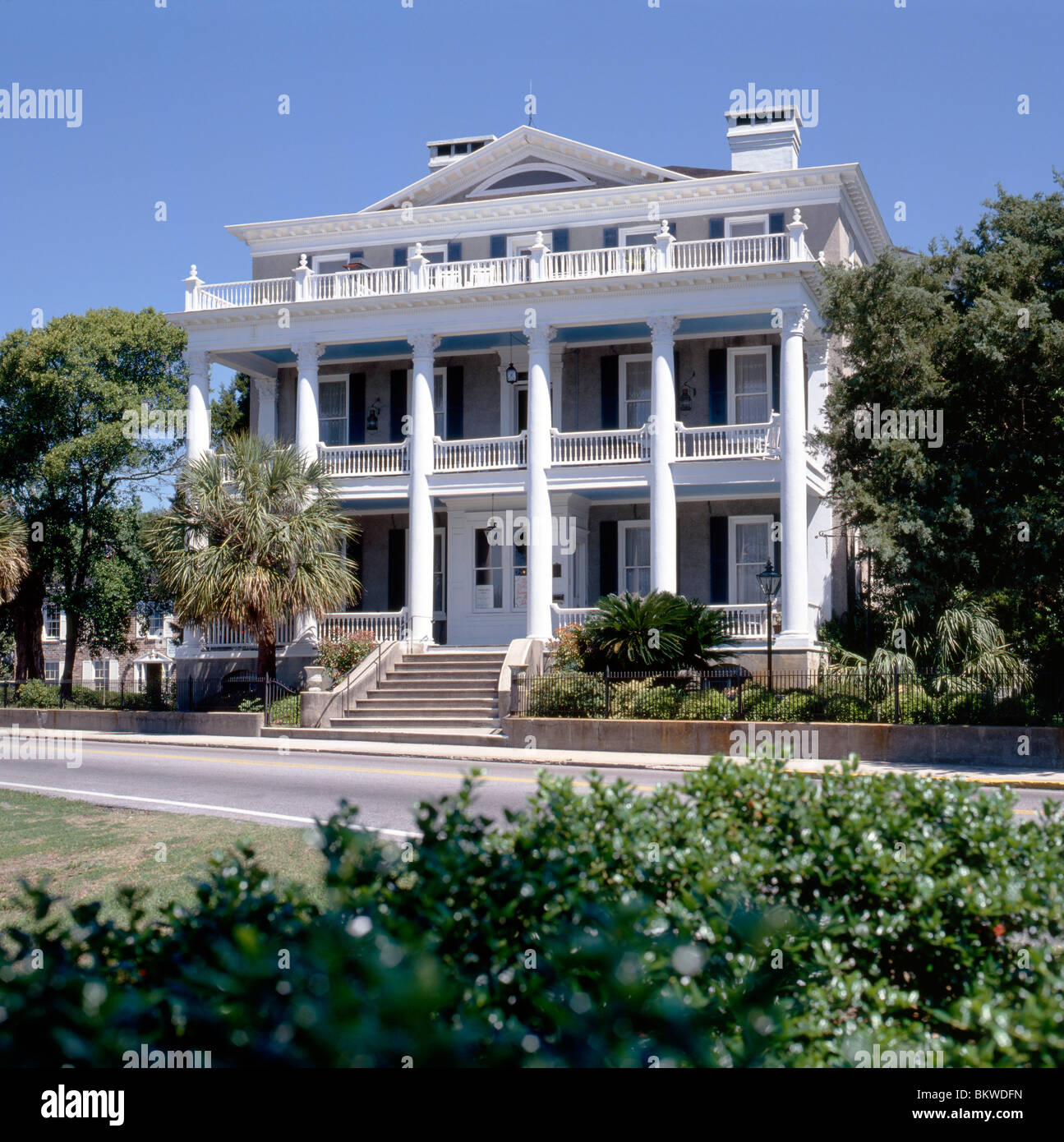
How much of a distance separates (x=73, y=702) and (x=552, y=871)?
28076 mm

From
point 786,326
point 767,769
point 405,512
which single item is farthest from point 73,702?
point 767,769

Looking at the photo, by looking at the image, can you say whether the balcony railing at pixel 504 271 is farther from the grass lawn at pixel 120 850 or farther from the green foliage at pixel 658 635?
the grass lawn at pixel 120 850

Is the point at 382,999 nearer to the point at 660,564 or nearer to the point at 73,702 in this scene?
the point at 660,564

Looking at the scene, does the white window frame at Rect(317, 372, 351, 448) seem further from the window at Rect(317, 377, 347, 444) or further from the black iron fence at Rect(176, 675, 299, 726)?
the black iron fence at Rect(176, 675, 299, 726)

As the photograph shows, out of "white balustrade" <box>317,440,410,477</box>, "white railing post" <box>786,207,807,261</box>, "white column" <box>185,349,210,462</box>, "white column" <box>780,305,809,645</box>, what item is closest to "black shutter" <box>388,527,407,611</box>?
"white balustrade" <box>317,440,410,477</box>

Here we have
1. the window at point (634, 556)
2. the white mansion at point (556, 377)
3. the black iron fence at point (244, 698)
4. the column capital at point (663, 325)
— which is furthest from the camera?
the window at point (634, 556)

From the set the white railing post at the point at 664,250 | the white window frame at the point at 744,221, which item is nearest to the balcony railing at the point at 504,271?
the white railing post at the point at 664,250

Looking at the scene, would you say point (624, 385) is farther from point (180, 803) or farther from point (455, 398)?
point (180, 803)

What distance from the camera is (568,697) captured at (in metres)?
22.3

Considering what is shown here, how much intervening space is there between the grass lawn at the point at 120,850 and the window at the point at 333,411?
1978 cm

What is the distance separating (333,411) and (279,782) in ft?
57.8

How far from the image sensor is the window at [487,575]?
98.3ft

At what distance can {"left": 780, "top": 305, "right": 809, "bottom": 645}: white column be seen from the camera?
2470 centimetres

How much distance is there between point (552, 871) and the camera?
12.6 feet
